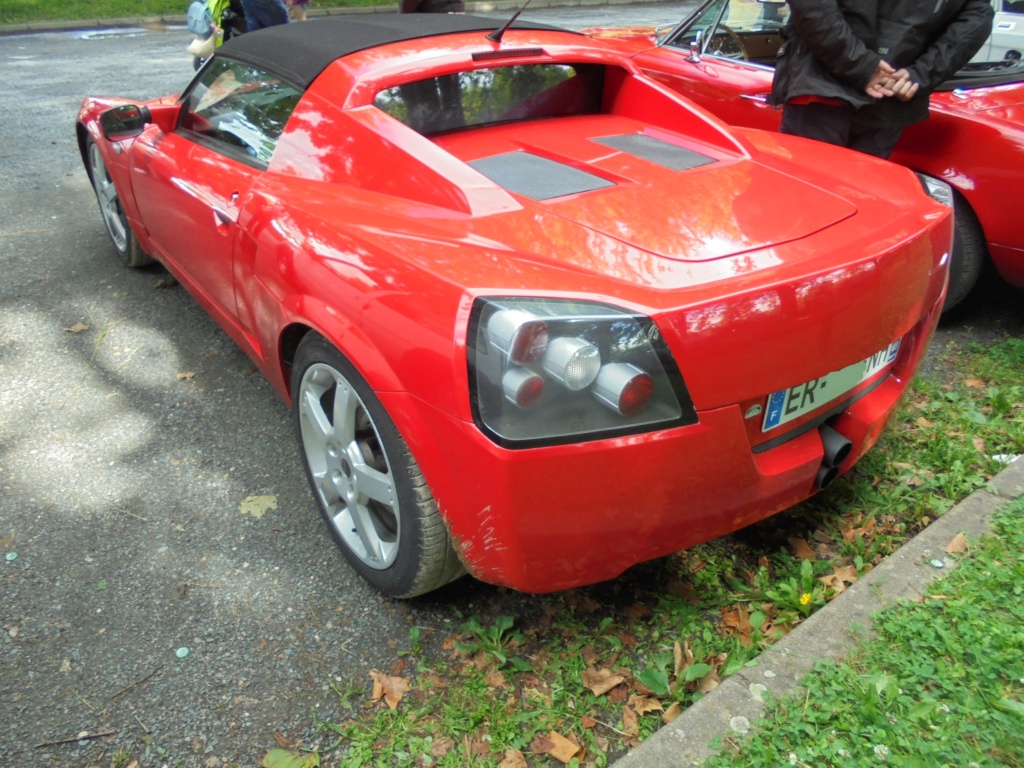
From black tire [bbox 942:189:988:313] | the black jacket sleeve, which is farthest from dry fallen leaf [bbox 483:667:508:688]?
the black jacket sleeve

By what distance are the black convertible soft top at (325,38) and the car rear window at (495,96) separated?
25 cm

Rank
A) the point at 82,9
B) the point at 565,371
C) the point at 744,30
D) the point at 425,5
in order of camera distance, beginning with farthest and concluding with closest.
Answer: the point at 82,9 → the point at 425,5 → the point at 744,30 → the point at 565,371

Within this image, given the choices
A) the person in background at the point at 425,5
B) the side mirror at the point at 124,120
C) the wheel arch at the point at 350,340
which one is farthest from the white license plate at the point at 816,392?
the person in background at the point at 425,5

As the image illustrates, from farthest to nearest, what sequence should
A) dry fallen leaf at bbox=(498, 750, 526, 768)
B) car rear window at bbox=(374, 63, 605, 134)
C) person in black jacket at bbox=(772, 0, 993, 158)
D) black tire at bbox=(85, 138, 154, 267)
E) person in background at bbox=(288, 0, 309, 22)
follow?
person in background at bbox=(288, 0, 309, 22), black tire at bbox=(85, 138, 154, 267), person in black jacket at bbox=(772, 0, 993, 158), car rear window at bbox=(374, 63, 605, 134), dry fallen leaf at bbox=(498, 750, 526, 768)

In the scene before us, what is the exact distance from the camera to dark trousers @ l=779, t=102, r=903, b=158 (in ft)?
11.2

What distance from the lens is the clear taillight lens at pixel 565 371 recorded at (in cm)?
168

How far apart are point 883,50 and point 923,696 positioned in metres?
2.57

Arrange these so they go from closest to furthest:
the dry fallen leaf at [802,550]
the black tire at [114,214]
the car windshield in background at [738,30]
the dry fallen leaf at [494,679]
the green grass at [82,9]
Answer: the dry fallen leaf at [494,679] → the dry fallen leaf at [802,550] → the black tire at [114,214] → the car windshield in background at [738,30] → the green grass at [82,9]

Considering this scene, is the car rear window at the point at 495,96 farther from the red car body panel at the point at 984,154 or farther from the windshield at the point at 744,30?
the windshield at the point at 744,30

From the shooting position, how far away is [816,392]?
200 cm

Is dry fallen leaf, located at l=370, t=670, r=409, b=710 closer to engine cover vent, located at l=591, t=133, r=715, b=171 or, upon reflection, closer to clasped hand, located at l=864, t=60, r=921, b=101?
engine cover vent, located at l=591, t=133, r=715, b=171

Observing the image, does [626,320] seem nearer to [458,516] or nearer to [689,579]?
[458,516]

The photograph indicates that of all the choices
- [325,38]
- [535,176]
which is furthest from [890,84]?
[325,38]

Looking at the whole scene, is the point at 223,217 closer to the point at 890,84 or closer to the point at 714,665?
the point at 714,665
